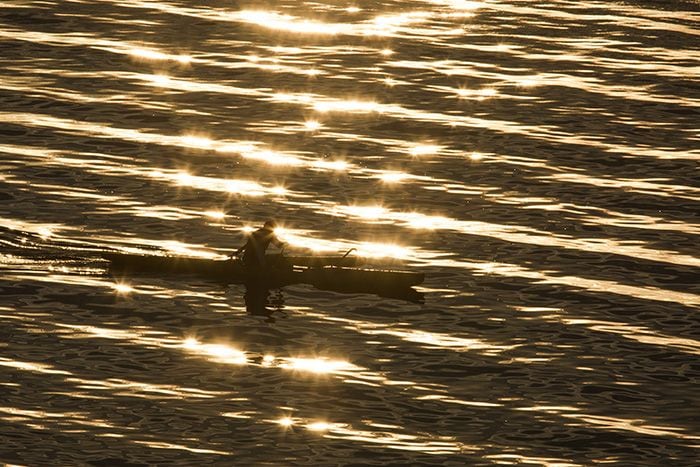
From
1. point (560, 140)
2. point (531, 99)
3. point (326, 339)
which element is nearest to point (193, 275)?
point (326, 339)

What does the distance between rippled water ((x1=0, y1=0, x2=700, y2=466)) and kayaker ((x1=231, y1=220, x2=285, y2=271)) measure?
72 cm

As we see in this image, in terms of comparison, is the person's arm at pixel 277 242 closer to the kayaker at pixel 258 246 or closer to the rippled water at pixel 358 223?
the kayaker at pixel 258 246

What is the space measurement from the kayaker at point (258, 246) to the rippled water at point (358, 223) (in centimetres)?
72

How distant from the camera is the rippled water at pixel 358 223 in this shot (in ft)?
104

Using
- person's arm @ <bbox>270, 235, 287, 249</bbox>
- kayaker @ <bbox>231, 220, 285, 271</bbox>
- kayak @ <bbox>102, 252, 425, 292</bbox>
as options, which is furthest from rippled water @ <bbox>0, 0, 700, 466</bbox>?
person's arm @ <bbox>270, 235, 287, 249</bbox>

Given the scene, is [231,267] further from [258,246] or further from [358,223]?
[358,223]

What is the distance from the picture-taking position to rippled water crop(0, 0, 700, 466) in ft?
104

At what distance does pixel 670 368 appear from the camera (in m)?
34.7

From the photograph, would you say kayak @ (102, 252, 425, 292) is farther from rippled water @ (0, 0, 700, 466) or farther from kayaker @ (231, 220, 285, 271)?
rippled water @ (0, 0, 700, 466)

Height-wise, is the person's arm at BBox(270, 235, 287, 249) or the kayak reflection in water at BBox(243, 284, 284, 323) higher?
the person's arm at BBox(270, 235, 287, 249)

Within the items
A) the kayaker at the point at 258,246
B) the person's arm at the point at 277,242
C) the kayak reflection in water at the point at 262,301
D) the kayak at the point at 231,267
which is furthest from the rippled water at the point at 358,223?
the person's arm at the point at 277,242

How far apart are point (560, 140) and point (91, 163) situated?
513 inches

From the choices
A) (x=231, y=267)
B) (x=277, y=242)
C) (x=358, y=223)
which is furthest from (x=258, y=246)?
(x=358, y=223)

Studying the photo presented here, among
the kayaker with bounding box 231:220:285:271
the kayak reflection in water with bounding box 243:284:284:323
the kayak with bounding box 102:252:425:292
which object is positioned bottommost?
the kayak reflection in water with bounding box 243:284:284:323
